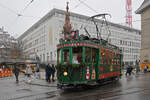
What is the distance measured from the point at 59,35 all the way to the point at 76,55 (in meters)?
51.1

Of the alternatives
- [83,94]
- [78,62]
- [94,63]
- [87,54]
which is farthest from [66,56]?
[83,94]

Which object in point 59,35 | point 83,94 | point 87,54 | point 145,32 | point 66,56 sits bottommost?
point 83,94

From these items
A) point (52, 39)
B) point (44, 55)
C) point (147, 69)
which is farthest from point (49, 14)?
point (147, 69)

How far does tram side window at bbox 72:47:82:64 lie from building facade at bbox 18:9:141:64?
43.4 m

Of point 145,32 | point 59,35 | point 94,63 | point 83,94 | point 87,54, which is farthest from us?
point 59,35

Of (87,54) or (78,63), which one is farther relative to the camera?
(87,54)

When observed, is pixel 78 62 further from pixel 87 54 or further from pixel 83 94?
pixel 83 94

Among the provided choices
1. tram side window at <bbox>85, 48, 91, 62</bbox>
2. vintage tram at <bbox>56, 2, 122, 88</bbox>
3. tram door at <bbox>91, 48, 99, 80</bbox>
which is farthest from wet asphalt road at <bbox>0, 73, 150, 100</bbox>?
tram side window at <bbox>85, 48, 91, 62</bbox>

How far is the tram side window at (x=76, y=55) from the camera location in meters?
11.7

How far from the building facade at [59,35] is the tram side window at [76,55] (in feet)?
143

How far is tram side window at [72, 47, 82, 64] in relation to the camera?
38.4 ft

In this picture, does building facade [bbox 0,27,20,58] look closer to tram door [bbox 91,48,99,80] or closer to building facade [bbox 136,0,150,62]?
building facade [bbox 136,0,150,62]

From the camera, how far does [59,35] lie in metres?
62.5

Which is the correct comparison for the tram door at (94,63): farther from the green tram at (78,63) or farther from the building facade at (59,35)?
the building facade at (59,35)
